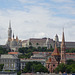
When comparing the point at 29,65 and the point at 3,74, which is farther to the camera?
the point at 29,65

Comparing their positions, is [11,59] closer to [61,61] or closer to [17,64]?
[17,64]

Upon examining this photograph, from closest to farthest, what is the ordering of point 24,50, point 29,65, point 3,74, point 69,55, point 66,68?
point 3,74
point 66,68
point 29,65
point 69,55
point 24,50

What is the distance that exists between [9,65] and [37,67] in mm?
23105

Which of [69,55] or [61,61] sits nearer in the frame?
[61,61]

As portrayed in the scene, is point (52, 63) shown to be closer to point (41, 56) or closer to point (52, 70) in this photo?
point (52, 70)

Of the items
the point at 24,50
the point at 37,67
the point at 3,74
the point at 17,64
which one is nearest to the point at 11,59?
the point at 17,64

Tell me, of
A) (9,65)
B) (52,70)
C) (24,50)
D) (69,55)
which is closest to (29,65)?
(52,70)

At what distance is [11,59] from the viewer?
124 m

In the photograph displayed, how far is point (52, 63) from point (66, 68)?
46.9 ft

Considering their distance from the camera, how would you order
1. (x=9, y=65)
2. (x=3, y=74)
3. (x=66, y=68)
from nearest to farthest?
1. (x=3, y=74)
2. (x=66, y=68)
3. (x=9, y=65)

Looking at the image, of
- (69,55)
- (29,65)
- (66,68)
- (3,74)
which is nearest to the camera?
(3,74)

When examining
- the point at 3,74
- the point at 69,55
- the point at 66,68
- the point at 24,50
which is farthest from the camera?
the point at 24,50

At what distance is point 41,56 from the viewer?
152250 millimetres

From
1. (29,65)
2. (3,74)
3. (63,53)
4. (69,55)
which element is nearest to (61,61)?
(63,53)
